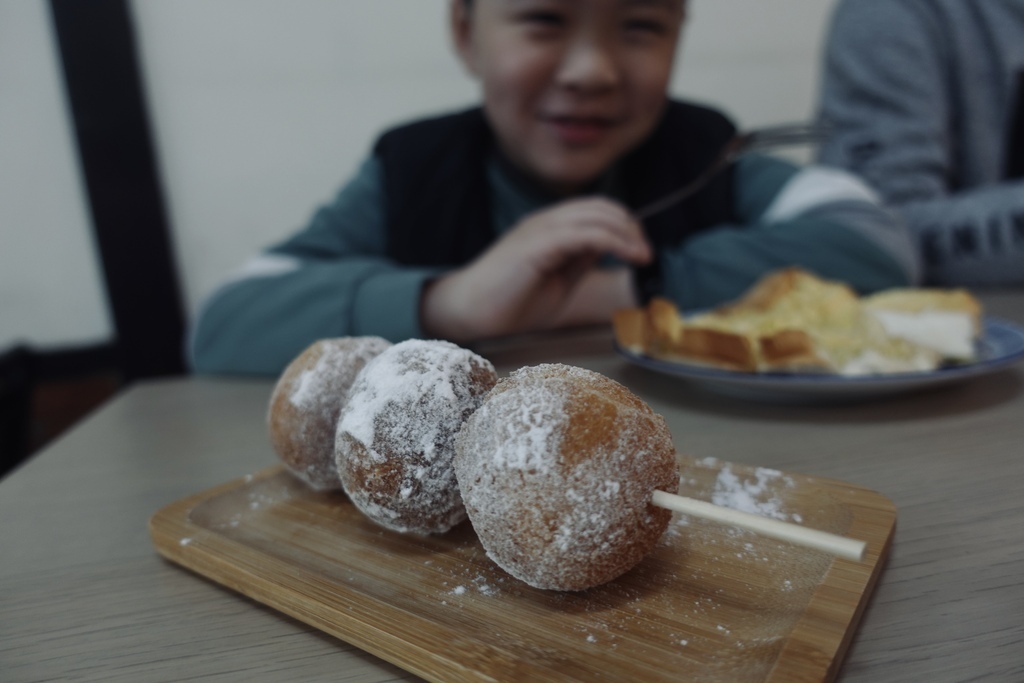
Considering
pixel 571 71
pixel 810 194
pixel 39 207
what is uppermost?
pixel 571 71

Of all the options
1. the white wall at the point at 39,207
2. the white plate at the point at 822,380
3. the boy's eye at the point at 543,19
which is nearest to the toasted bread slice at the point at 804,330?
the white plate at the point at 822,380

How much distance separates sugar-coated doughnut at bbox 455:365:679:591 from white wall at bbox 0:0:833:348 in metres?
2.18

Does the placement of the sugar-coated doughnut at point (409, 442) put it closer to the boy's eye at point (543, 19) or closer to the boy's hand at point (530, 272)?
the boy's hand at point (530, 272)

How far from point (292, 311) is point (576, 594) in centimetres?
95

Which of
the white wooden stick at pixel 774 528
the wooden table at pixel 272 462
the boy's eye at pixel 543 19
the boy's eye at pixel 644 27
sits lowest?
the wooden table at pixel 272 462

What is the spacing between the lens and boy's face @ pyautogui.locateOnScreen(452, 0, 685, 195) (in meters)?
1.39

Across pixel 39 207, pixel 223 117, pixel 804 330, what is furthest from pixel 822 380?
pixel 39 207

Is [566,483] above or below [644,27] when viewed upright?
below

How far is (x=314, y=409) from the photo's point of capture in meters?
0.64

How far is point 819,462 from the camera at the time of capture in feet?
2.32

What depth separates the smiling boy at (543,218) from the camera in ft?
4.02

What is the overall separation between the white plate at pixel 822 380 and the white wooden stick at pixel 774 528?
0.37m

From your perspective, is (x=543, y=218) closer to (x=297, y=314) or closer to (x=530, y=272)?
(x=530, y=272)

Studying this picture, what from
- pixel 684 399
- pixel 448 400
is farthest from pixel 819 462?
A: pixel 448 400
